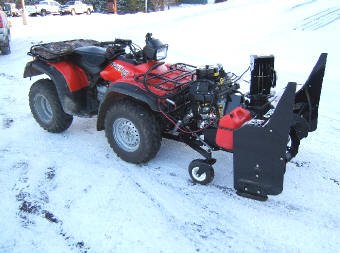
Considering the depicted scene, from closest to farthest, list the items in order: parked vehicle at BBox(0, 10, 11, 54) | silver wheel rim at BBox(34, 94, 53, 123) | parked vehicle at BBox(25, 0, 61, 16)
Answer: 1. silver wheel rim at BBox(34, 94, 53, 123)
2. parked vehicle at BBox(0, 10, 11, 54)
3. parked vehicle at BBox(25, 0, 61, 16)

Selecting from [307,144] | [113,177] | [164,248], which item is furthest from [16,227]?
[307,144]

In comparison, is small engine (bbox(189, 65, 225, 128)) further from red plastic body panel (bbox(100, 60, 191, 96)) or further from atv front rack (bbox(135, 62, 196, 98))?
red plastic body panel (bbox(100, 60, 191, 96))

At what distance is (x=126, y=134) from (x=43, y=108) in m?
1.57

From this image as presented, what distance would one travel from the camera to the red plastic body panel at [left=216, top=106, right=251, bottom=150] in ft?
9.73

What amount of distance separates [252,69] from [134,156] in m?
1.58

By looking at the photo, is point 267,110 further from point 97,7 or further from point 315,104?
point 97,7

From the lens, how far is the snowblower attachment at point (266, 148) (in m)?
2.54

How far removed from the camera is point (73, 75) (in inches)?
167

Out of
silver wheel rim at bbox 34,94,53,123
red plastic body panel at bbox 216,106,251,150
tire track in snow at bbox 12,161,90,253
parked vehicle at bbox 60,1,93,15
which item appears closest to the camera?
tire track in snow at bbox 12,161,90,253

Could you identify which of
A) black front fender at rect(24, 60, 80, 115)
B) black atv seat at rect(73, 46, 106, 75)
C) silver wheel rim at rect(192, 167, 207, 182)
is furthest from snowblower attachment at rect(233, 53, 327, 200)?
black front fender at rect(24, 60, 80, 115)

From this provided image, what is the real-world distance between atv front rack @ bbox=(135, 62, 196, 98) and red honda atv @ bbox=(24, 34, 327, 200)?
0.01 metres

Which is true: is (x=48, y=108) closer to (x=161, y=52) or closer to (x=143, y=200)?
(x=161, y=52)

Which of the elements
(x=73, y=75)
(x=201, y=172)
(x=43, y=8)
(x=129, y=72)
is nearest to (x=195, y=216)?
(x=201, y=172)

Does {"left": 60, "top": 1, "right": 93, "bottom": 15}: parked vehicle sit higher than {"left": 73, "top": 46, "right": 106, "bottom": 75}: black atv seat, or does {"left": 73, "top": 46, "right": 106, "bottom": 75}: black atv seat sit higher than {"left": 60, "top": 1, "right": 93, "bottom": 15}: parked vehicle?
{"left": 60, "top": 1, "right": 93, "bottom": 15}: parked vehicle
